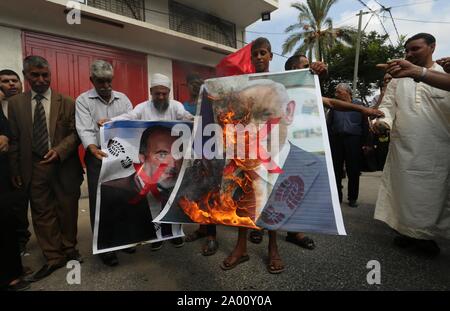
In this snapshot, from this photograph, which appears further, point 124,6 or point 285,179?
point 124,6

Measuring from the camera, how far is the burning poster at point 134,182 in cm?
224

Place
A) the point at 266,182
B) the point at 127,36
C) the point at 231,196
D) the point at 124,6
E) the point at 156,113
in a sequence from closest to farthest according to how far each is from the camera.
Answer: the point at 266,182 → the point at 231,196 → the point at 156,113 → the point at 127,36 → the point at 124,6

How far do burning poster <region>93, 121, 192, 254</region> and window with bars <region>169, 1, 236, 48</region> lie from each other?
6851 millimetres

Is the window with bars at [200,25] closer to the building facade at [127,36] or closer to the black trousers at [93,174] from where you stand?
the building facade at [127,36]

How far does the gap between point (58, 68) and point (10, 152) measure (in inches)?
183

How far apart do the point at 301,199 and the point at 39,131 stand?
7.08 ft

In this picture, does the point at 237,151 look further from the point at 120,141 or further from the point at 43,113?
the point at 43,113

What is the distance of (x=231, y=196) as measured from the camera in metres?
1.97

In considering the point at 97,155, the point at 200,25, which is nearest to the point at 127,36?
the point at 200,25

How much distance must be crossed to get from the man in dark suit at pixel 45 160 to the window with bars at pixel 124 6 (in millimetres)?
5355

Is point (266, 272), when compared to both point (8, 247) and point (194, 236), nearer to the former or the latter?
point (194, 236)

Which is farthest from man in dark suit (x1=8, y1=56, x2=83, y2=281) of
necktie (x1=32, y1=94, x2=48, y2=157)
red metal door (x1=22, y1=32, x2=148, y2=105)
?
red metal door (x1=22, y1=32, x2=148, y2=105)

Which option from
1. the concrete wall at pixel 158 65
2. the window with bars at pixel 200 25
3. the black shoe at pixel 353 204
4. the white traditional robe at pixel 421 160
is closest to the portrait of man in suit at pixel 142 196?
the white traditional robe at pixel 421 160
